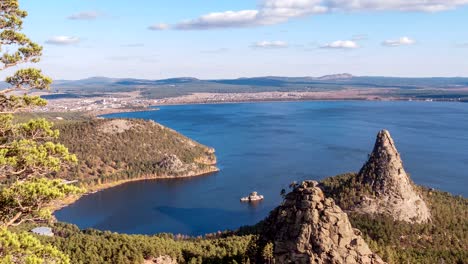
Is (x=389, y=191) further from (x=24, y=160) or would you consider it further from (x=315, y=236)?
(x=24, y=160)

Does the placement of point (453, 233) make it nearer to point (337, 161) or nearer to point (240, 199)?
point (240, 199)

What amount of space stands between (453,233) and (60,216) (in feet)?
351

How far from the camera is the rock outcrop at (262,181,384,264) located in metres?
55.3

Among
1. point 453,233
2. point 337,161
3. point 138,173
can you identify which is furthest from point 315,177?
point 453,233

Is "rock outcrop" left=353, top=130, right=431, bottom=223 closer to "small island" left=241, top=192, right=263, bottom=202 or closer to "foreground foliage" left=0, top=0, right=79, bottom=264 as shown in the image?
"small island" left=241, top=192, right=263, bottom=202

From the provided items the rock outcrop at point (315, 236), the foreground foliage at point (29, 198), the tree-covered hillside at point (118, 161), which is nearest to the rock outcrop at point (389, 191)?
the rock outcrop at point (315, 236)

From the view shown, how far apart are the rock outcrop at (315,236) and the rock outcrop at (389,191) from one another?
40.6 meters

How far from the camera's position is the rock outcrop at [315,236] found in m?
55.3

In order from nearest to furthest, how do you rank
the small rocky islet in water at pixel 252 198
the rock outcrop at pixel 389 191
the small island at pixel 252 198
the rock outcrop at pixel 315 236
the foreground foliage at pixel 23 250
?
the foreground foliage at pixel 23 250, the rock outcrop at pixel 315 236, the rock outcrop at pixel 389 191, the small rocky islet in water at pixel 252 198, the small island at pixel 252 198

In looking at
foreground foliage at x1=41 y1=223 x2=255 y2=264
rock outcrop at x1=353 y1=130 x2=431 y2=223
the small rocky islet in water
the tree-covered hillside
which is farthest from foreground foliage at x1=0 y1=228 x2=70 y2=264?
the tree-covered hillside

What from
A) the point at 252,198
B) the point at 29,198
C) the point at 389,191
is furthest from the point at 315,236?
the point at 252,198

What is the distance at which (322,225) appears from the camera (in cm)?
5688

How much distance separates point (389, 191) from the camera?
98.2m

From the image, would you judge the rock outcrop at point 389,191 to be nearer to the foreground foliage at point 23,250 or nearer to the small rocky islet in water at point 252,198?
the small rocky islet in water at point 252,198
